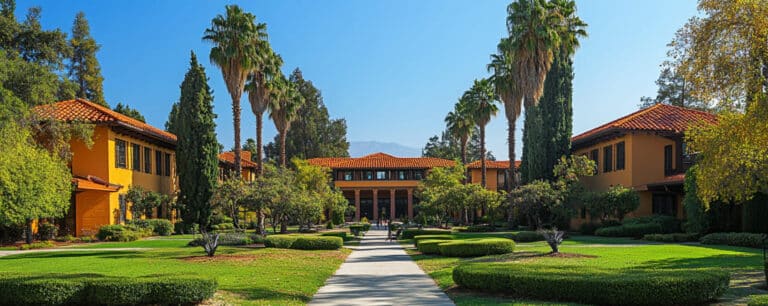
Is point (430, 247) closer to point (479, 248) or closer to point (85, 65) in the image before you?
point (479, 248)

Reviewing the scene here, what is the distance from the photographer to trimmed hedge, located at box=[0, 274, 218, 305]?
31.8 ft

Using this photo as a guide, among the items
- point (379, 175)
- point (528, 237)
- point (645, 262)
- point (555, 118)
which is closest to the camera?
point (645, 262)

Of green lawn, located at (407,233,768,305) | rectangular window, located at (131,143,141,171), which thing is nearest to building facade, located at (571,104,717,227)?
green lawn, located at (407,233,768,305)

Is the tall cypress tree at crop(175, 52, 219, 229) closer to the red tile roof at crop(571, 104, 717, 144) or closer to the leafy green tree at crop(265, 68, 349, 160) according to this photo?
the red tile roof at crop(571, 104, 717, 144)

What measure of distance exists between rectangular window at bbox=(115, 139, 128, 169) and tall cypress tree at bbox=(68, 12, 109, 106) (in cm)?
2610

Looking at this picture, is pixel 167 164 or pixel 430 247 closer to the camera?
pixel 430 247

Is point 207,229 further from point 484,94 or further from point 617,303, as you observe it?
point 617,303

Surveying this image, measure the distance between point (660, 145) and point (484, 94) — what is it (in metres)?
17.8

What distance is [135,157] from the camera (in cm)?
3641

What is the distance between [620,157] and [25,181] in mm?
29209

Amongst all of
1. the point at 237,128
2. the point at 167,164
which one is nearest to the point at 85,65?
the point at 167,164

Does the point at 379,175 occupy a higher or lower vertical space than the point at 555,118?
lower

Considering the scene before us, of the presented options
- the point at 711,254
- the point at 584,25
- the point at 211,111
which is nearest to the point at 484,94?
the point at 584,25

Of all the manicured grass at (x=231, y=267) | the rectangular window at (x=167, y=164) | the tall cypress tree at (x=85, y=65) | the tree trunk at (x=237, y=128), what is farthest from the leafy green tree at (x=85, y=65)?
the manicured grass at (x=231, y=267)
